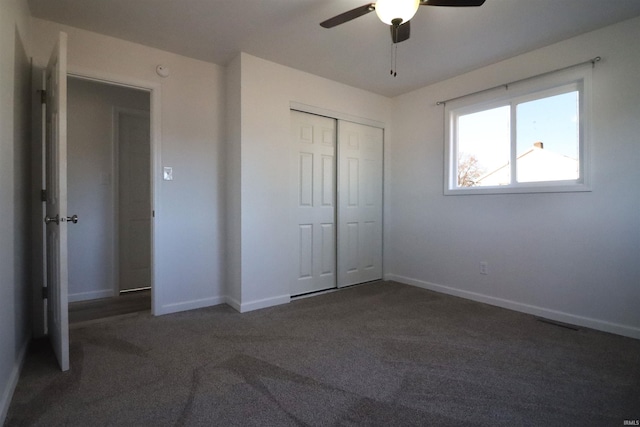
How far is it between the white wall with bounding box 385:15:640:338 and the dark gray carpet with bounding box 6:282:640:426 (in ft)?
0.98

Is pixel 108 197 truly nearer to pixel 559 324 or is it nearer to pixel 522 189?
pixel 522 189

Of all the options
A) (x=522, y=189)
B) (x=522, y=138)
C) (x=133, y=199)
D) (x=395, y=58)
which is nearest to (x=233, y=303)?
(x=133, y=199)

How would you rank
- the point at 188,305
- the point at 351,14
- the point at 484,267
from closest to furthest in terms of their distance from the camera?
the point at 351,14, the point at 188,305, the point at 484,267

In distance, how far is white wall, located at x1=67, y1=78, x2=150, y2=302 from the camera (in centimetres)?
325

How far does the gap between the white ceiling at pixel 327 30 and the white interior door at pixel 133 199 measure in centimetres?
124

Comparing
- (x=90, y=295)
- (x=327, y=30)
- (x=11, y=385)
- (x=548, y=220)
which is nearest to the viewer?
(x=11, y=385)

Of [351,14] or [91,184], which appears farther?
[91,184]

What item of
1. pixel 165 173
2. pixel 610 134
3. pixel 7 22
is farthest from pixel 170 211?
pixel 610 134

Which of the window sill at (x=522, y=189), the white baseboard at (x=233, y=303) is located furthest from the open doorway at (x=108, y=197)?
the window sill at (x=522, y=189)

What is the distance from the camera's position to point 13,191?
5.78ft

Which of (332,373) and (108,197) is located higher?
(108,197)

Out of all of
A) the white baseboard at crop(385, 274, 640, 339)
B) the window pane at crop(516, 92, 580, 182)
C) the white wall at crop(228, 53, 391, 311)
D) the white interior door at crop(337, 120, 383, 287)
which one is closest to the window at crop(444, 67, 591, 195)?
the window pane at crop(516, 92, 580, 182)

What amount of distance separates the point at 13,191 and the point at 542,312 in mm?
4040

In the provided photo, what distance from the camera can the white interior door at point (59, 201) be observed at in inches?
70.3
